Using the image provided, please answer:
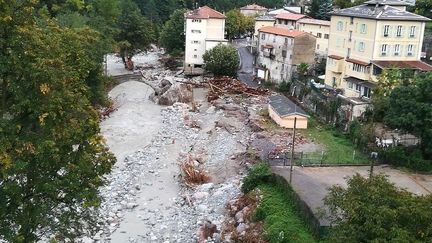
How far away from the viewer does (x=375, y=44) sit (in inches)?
1501

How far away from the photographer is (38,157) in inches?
482

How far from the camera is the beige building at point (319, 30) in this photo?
5486cm

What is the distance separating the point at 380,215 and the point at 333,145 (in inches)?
793

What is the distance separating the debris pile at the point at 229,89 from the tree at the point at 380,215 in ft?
114

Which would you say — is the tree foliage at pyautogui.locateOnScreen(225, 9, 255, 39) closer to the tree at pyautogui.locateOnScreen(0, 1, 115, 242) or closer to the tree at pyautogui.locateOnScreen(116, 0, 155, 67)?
the tree at pyautogui.locateOnScreen(116, 0, 155, 67)

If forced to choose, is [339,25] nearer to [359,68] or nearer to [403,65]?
[359,68]

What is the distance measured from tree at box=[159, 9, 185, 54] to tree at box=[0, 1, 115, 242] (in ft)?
178

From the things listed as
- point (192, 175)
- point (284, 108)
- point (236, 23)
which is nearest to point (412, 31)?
point (284, 108)

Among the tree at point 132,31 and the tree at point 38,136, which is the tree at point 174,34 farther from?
the tree at point 38,136

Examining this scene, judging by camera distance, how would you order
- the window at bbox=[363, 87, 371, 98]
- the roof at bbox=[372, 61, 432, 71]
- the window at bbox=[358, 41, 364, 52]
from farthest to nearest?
the window at bbox=[358, 41, 364, 52] → the window at bbox=[363, 87, 371, 98] → the roof at bbox=[372, 61, 432, 71]

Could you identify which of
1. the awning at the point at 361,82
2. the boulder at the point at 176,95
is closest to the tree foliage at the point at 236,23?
the boulder at the point at 176,95

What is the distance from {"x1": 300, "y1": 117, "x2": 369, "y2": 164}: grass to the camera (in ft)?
95.0

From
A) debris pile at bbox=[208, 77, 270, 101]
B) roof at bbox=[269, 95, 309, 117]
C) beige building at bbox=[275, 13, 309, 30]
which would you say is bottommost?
debris pile at bbox=[208, 77, 270, 101]

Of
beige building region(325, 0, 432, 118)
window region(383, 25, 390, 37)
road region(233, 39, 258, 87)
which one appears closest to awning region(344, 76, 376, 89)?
beige building region(325, 0, 432, 118)
